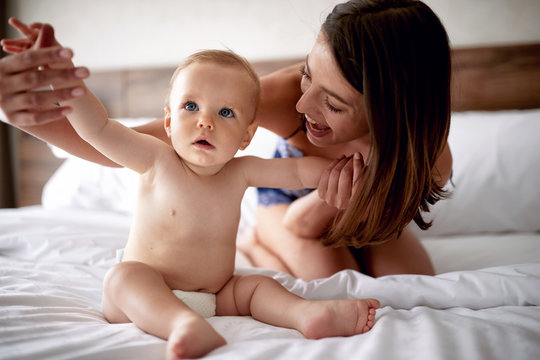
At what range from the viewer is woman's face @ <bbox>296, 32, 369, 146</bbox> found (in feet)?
3.05

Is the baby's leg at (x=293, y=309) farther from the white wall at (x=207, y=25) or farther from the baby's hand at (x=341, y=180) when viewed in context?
the white wall at (x=207, y=25)

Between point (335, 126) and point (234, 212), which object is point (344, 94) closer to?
point (335, 126)

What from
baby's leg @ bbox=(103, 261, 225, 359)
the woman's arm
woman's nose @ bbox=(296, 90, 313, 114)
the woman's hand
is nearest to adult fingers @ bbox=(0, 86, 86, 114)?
the woman's hand

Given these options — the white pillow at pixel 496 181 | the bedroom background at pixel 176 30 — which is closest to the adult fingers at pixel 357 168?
the white pillow at pixel 496 181

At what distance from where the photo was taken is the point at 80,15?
2486 mm

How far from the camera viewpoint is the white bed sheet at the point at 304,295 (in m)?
0.68

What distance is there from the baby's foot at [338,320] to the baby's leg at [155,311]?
0.17 meters

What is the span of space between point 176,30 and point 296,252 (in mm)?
1555

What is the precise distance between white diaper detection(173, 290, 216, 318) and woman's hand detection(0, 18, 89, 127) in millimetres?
419

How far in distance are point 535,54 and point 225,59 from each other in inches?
61.6

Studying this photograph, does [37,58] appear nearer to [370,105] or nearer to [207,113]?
[207,113]

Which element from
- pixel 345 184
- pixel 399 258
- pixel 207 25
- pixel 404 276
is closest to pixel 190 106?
pixel 345 184

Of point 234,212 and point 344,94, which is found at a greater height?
point 344,94

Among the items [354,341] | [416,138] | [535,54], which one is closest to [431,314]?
[354,341]
